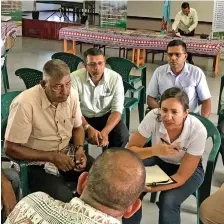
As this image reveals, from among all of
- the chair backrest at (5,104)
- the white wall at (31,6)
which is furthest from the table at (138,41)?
the white wall at (31,6)

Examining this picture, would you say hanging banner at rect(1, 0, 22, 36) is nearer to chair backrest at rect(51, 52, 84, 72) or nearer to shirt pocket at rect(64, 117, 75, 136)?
chair backrest at rect(51, 52, 84, 72)

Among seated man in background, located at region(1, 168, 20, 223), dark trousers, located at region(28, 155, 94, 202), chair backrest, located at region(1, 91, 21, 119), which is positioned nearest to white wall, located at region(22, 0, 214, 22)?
chair backrest, located at region(1, 91, 21, 119)

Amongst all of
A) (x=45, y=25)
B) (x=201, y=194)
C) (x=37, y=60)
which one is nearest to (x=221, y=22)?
(x=37, y=60)

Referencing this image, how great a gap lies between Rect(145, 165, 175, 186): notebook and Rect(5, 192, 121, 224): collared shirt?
0.94 metres

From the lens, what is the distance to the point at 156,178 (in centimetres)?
216

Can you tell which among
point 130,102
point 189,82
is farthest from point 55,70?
point 130,102

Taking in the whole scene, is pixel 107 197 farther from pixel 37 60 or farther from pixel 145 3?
pixel 145 3

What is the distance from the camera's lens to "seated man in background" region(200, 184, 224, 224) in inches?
77.3

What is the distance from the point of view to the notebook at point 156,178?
2121mm

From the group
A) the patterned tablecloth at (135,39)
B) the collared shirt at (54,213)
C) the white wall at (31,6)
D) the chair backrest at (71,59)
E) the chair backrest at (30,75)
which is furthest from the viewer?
the white wall at (31,6)

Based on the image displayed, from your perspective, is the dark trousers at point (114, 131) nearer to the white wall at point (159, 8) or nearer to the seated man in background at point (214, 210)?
the seated man in background at point (214, 210)

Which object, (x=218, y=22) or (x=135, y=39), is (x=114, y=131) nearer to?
(x=135, y=39)

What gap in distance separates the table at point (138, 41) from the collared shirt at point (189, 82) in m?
3.52

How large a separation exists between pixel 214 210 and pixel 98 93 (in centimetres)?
152
